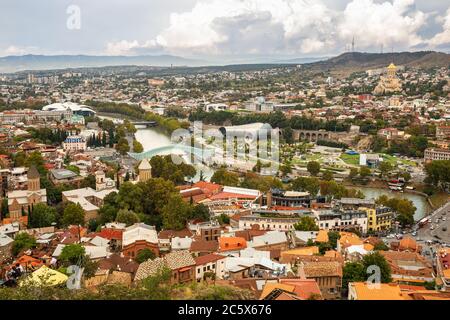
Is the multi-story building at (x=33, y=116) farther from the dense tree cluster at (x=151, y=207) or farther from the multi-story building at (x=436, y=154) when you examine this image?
the multi-story building at (x=436, y=154)

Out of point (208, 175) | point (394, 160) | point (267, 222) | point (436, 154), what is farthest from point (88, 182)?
point (436, 154)

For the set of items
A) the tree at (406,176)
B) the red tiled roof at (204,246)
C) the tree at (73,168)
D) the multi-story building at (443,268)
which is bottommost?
the tree at (406,176)

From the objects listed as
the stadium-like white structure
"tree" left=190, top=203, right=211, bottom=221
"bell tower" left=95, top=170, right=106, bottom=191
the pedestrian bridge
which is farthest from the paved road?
the stadium-like white structure

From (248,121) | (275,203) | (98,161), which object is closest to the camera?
(275,203)

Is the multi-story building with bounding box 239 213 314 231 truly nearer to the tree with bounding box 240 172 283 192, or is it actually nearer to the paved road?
the paved road

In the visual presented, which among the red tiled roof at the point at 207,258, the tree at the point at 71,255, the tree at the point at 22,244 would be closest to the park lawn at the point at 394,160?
the red tiled roof at the point at 207,258
